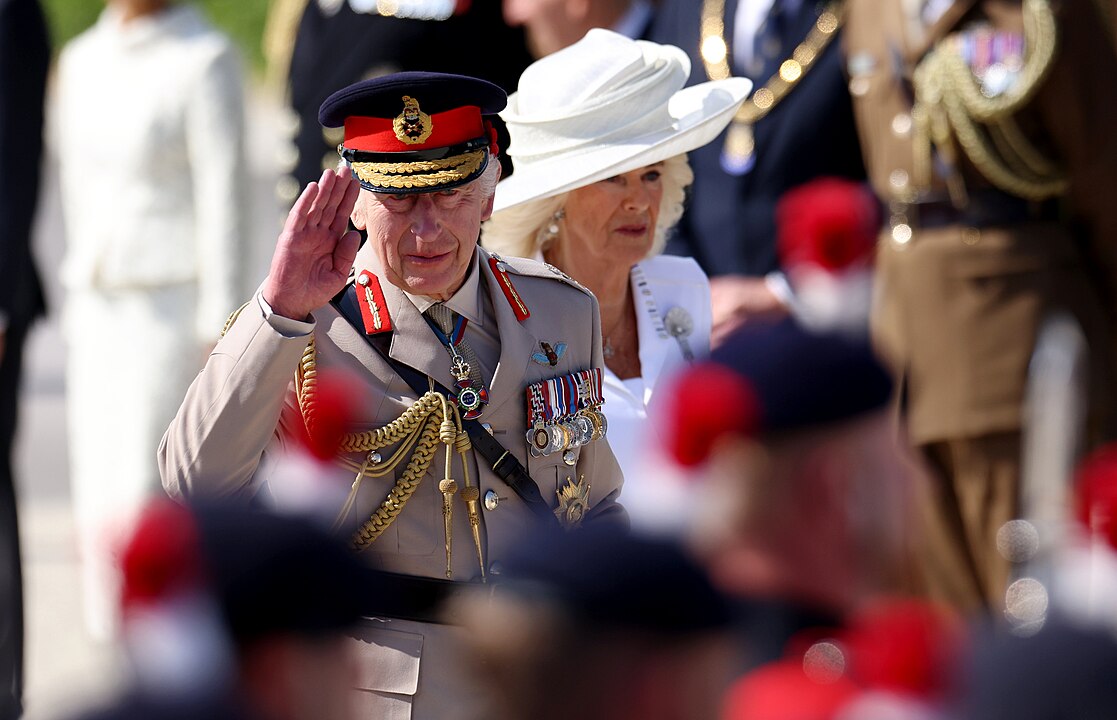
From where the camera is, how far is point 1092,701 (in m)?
1.60

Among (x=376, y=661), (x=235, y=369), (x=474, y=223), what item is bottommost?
(x=376, y=661)

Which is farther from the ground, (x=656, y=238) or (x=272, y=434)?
(x=656, y=238)

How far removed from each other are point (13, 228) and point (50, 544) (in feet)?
8.54

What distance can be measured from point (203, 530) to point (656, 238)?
8.54 ft

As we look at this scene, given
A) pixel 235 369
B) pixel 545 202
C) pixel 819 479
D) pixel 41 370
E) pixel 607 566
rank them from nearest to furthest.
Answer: pixel 607 566, pixel 819 479, pixel 235 369, pixel 545 202, pixel 41 370

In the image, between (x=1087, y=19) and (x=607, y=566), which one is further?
(x=1087, y=19)

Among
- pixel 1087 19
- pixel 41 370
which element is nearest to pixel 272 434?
pixel 1087 19

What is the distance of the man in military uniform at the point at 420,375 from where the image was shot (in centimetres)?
310

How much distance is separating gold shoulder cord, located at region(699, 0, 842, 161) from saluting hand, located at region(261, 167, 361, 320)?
2374 mm

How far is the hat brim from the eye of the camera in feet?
13.6

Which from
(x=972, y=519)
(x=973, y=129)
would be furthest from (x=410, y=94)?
(x=972, y=519)

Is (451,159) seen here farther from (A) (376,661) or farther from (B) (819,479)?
(B) (819,479)

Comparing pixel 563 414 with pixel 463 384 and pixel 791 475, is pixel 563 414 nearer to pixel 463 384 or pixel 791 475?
pixel 463 384

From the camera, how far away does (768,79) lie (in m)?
5.36
